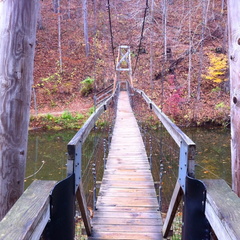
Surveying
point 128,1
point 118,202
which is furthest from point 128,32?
point 118,202

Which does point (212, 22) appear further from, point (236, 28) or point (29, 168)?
point (236, 28)

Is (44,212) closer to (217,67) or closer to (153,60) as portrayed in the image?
(217,67)

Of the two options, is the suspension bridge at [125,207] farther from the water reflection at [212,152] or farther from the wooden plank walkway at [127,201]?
the water reflection at [212,152]

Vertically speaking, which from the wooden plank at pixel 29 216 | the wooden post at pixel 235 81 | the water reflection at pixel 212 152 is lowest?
the water reflection at pixel 212 152

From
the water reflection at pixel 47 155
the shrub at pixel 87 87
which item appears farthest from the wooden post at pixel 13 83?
the shrub at pixel 87 87

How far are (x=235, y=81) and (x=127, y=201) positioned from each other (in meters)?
1.66

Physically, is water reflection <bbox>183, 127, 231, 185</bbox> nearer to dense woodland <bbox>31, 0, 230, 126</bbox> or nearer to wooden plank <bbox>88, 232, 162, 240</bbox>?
dense woodland <bbox>31, 0, 230, 126</bbox>

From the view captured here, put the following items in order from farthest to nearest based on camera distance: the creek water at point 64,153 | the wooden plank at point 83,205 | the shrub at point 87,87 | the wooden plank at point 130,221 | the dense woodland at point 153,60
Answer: the shrub at point 87,87 < the dense woodland at point 153,60 < the creek water at point 64,153 < the wooden plank at point 130,221 < the wooden plank at point 83,205

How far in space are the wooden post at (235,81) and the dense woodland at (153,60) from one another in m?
10.2

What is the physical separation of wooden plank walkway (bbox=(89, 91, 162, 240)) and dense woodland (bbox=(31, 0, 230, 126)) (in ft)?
26.4

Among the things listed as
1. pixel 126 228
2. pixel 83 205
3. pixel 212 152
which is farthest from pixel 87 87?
pixel 83 205

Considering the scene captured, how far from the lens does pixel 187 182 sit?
1253 mm

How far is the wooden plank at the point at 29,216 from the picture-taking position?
2.49 ft

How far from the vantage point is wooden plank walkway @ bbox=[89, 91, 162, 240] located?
208cm
